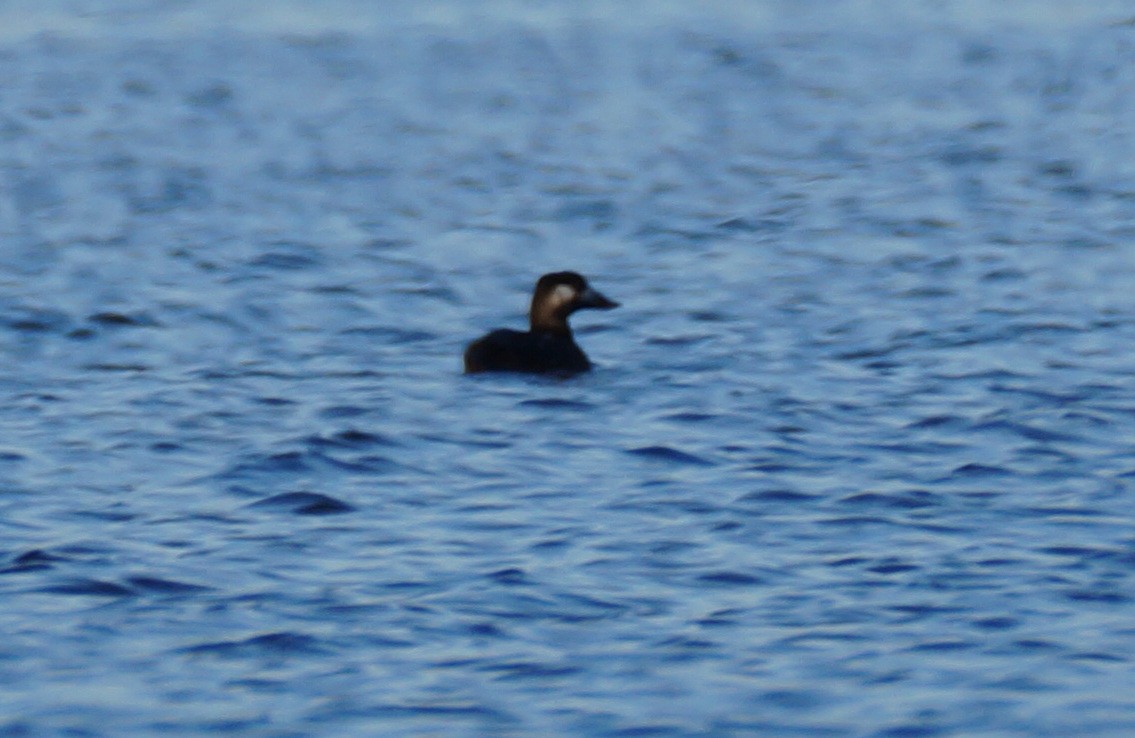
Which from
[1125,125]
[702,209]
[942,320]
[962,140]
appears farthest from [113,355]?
[1125,125]

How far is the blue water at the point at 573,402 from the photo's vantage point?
24.4ft

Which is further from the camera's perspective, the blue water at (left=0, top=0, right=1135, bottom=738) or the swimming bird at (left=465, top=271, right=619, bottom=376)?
the swimming bird at (left=465, top=271, right=619, bottom=376)

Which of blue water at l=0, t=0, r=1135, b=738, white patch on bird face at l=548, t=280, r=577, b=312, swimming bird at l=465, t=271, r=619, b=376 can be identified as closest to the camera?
blue water at l=0, t=0, r=1135, b=738

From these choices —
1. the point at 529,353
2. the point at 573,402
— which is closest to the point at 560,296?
the point at 529,353

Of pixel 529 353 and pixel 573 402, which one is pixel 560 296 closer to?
pixel 529 353

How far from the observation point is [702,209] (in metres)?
17.8

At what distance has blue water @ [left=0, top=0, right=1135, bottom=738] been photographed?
24.4ft

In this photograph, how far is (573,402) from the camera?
1183cm

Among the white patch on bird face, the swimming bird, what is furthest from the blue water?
the white patch on bird face

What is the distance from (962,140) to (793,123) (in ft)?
6.81

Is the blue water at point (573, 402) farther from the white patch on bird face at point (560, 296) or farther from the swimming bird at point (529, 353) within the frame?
the white patch on bird face at point (560, 296)

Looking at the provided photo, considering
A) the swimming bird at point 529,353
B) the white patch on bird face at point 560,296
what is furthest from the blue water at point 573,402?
the white patch on bird face at point 560,296

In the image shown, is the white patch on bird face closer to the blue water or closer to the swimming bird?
the swimming bird

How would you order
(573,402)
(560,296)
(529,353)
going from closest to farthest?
1. (573,402)
2. (529,353)
3. (560,296)
